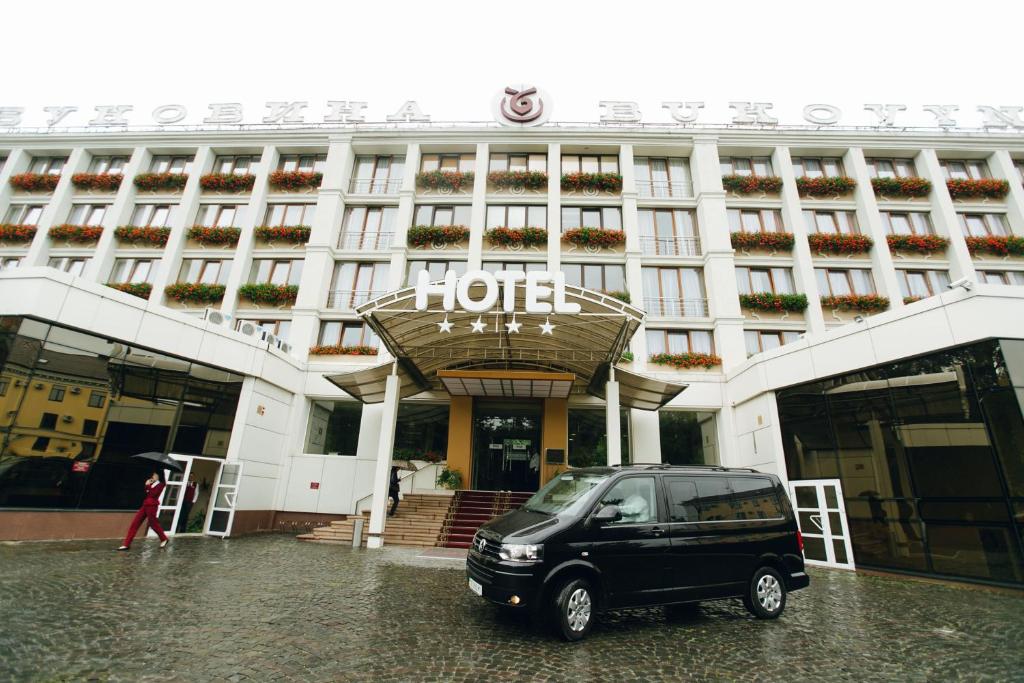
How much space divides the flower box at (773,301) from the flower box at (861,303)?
4.60 feet

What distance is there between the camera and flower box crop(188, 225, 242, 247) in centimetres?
2209

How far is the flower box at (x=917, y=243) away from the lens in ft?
69.2

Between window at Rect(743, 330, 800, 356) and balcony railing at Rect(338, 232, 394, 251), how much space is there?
16854 millimetres

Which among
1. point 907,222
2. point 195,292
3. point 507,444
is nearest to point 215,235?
point 195,292

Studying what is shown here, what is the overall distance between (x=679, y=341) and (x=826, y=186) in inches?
431

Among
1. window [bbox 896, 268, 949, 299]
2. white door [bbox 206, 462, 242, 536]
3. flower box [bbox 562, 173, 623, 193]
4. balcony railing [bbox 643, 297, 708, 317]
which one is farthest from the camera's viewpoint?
flower box [bbox 562, 173, 623, 193]

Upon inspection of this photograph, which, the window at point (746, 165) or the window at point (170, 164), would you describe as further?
the window at point (170, 164)

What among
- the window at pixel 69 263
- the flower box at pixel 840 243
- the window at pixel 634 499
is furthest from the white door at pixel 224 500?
the flower box at pixel 840 243

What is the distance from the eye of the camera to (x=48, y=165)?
81.6ft

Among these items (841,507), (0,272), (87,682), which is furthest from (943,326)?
(0,272)

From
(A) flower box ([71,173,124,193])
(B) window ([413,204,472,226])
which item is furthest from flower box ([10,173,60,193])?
(B) window ([413,204,472,226])

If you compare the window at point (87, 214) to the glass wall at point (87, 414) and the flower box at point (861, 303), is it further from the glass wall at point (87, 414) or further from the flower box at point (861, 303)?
the flower box at point (861, 303)

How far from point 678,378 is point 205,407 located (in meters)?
17.1

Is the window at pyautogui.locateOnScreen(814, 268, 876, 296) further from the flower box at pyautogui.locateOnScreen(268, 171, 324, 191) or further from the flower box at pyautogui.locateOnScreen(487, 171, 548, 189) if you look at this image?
the flower box at pyautogui.locateOnScreen(268, 171, 324, 191)
